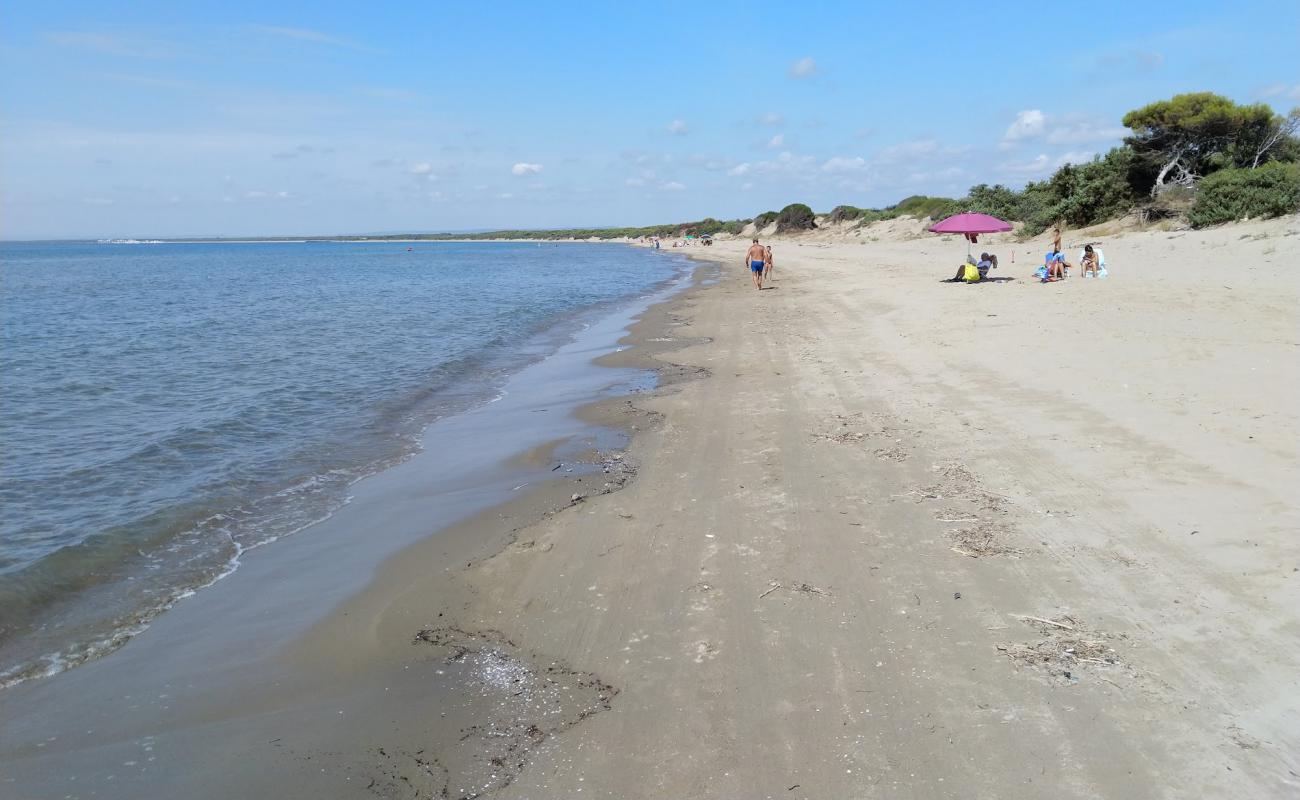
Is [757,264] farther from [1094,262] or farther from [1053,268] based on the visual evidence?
[1094,262]

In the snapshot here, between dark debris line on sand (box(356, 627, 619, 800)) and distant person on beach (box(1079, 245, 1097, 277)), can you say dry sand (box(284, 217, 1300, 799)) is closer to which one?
dark debris line on sand (box(356, 627, 619, 800))

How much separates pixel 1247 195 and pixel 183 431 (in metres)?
27.5

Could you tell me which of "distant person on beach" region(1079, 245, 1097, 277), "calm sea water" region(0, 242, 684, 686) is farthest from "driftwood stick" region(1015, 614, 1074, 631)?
"distant person on beach" region(1079, 245, 1097, 277)

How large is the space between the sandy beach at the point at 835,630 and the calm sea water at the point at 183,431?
3.89ft

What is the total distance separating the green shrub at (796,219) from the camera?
7375cm

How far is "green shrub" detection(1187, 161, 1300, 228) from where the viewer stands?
2145cm

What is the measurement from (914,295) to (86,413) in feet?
54.1

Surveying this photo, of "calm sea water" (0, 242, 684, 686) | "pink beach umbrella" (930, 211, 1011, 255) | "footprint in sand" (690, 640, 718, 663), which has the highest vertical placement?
"pink beach umbrella" (930, 211, 1011, 255)

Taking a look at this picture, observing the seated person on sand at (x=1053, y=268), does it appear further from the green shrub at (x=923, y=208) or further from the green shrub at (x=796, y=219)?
the green shrub at (x=796, y=219)

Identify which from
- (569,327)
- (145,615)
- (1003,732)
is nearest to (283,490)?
(145,615)

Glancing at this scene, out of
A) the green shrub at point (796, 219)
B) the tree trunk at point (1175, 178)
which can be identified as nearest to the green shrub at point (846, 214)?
the green shrub at point (796, 219)

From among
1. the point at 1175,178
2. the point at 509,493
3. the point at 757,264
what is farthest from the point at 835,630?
the point at 1175,178

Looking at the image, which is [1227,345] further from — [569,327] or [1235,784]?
[569,327]

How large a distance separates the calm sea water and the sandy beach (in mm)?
1185
